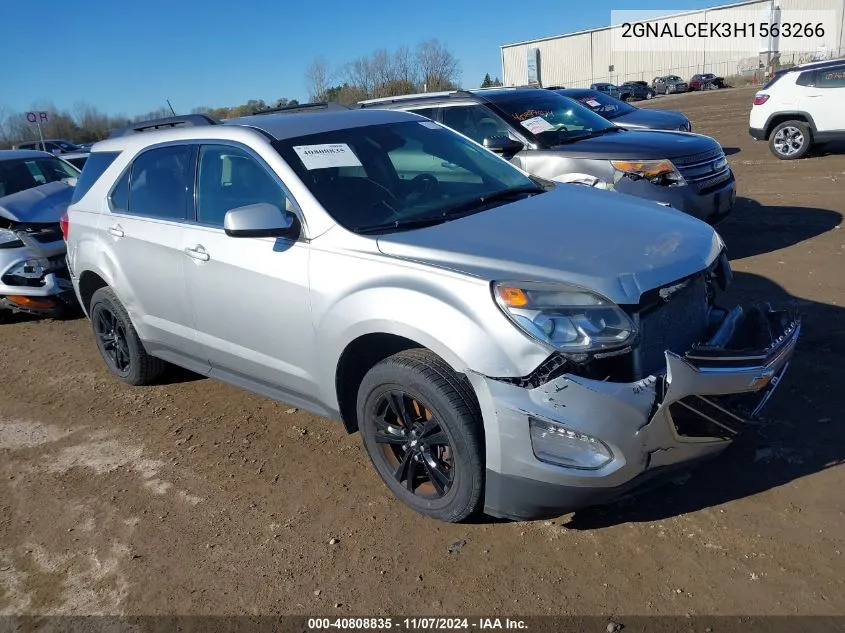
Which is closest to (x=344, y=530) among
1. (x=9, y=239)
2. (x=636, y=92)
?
(x=9, y=239)

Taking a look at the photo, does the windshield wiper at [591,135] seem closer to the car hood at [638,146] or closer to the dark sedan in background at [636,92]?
the car hood at [638,146]

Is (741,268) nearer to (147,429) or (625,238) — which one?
(625,238)

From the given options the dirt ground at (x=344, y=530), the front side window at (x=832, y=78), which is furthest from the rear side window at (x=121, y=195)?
the front side window at (x=832, y=78)

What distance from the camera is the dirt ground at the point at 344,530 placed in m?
2.70

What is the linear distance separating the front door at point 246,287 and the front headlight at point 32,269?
3593 millimetres

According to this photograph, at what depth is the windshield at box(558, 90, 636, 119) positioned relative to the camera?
1166cm

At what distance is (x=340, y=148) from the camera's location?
12.5 ft

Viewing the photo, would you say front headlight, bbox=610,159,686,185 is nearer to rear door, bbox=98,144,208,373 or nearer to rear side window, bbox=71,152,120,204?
rear door, bbox=98,144,208,373

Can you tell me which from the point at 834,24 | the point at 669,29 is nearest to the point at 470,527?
the point at 834,24

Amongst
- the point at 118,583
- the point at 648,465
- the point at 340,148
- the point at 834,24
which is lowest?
the point at 118,583

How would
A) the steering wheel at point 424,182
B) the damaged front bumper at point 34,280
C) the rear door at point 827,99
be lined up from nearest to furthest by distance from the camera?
the steering wheel at point 424,182, the damaged front bumper at point 34,280, the rear door at point 827,99

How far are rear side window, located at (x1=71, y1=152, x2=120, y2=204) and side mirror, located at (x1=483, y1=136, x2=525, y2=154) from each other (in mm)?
3309

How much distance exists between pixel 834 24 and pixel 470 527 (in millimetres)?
70134

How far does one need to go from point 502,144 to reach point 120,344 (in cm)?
381
